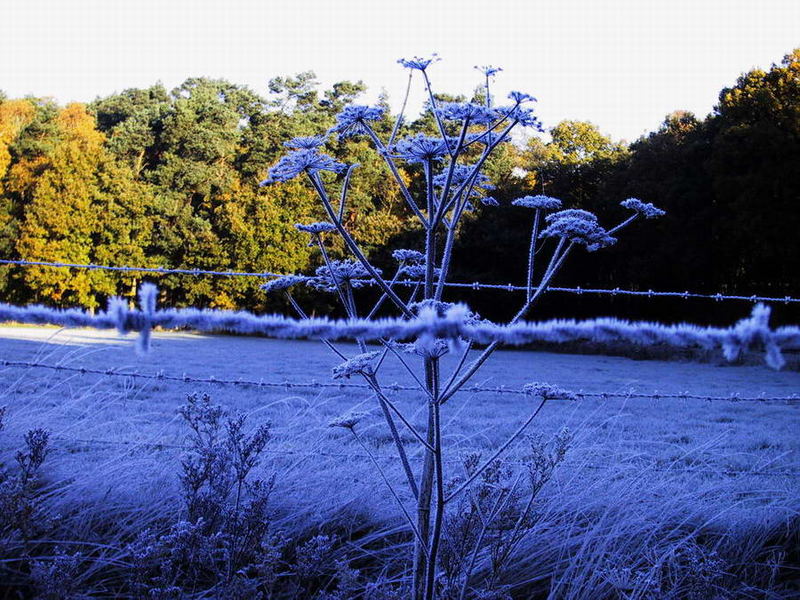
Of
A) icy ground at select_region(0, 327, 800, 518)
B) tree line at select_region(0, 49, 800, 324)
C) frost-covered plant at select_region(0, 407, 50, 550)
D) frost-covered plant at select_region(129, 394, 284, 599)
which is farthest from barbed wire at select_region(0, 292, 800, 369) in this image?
tree line at select_region(0, 49, 800, 324)

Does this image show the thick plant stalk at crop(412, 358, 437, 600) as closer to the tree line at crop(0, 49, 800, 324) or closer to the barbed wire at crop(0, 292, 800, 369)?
the barbed wire at crop(0, 292, 800, 369)

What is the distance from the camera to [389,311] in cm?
2055

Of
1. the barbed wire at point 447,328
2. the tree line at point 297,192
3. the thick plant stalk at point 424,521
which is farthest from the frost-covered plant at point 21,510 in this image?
the tree line at point 297,192

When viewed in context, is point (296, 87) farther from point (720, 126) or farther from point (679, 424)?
point (679, 424)

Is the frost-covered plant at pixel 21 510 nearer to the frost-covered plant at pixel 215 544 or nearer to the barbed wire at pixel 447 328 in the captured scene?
the frost-covered plant at pixel 215 544

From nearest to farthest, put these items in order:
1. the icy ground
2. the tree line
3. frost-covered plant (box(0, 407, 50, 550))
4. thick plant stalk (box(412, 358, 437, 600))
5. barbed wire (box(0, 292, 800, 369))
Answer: barbed wire (box(0, 292, 800, 369)) → thick plant stalk (box(412, 358, 437, 600)) → frost-covered plant (box(0, 407, 50, 550)) → the icy ground → the tree line

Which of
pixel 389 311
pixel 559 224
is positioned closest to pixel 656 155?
pixel 389 311

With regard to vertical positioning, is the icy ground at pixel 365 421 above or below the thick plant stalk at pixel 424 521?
below

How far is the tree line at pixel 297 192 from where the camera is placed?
57.3 ft

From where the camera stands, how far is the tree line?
57.3ft

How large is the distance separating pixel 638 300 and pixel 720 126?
4939mm

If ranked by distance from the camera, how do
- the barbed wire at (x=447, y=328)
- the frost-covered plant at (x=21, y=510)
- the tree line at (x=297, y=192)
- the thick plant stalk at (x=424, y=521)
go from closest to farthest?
the barbed wire at (x=447, y=328) → the thick plant stalk at (x=424, y=521) → the frost-covered plant at (x=21, y=510) → the tree line at (x=297, y=192)

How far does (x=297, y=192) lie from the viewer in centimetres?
2378

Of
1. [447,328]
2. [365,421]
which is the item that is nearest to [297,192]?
[365,421]
